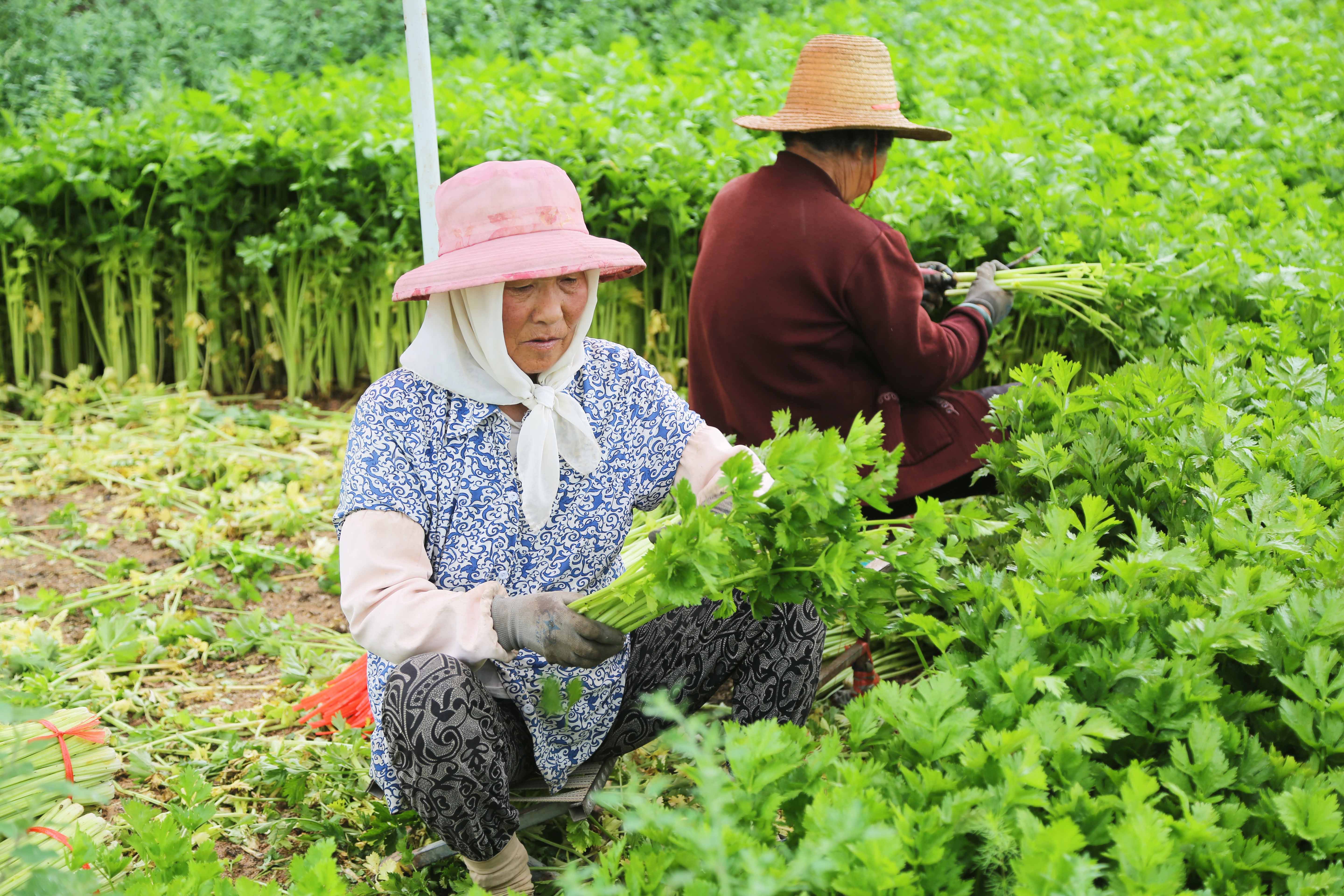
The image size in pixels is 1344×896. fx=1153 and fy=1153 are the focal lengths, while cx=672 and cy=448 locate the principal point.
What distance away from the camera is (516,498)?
2361mm

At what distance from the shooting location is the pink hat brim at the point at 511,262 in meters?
2.20

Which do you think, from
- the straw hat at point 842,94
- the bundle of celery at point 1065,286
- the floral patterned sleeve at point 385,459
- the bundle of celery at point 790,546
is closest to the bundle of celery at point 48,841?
the floral patterned sleeve at point 385,459

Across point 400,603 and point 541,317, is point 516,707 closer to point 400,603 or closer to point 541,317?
point 400,603

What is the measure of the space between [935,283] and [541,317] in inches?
71.7

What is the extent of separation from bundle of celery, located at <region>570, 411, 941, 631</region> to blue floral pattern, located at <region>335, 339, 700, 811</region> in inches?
12.0

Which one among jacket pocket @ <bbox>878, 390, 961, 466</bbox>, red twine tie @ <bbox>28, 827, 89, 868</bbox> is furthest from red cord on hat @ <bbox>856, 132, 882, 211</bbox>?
red twine tie @ <bbox>28, 827, 89, 868</bbox>

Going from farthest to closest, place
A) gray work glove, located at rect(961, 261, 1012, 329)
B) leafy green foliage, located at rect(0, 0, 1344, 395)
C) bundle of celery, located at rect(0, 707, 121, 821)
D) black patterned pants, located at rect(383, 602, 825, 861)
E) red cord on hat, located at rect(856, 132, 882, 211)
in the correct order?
leafy green foliage, located at rect(0, 0, 1344, 395)
gray work glove, located at rect(961, 261, 1012, 329)
red cord on hat, located at rect(856, 132, 882, 211)
black patterned pants, located at rect(383, 602, 825, 861)
bundle of celery, located at rect(0, 707, 121, 821)

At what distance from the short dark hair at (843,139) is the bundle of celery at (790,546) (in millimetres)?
1494

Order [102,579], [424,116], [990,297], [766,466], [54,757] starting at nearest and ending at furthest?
[766,466] → [54,757] → [424,116] → [990,297] → [102,579]

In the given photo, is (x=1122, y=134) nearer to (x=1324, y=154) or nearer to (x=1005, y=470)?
(x=1324, y=154)

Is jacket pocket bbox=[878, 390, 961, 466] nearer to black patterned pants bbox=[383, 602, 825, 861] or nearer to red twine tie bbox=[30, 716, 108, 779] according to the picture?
black patterned pants bbox=[383, 602, 825, 861]

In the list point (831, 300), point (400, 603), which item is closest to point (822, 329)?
point (831, 300)

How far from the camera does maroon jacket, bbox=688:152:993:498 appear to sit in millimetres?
3217

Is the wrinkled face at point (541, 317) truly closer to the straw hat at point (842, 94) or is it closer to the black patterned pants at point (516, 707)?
the black patterned pants at point (516, 707)
